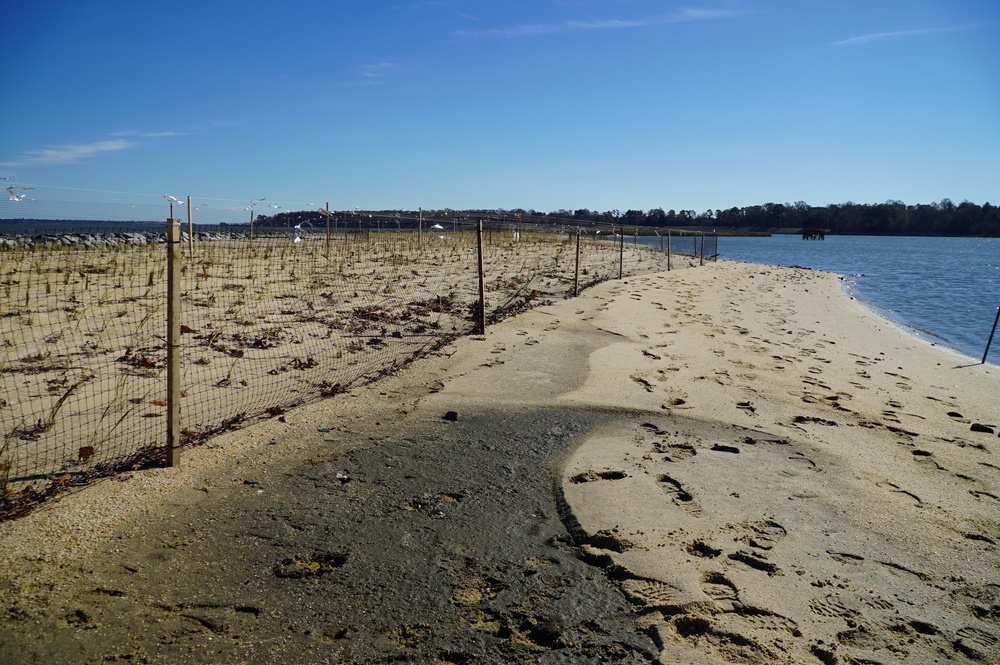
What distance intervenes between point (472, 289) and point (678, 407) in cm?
825

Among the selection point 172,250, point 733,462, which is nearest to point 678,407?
point 733,462

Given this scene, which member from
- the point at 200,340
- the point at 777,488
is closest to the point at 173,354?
the point at 200,340

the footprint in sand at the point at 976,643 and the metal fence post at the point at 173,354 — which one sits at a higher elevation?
the metal fence post at the point at 173,354

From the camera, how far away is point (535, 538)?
12.8ft

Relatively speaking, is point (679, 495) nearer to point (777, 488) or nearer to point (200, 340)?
point (777, 488)

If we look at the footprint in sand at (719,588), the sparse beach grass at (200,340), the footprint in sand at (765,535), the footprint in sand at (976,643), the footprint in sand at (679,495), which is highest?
the sparse beach grass at (200,340)

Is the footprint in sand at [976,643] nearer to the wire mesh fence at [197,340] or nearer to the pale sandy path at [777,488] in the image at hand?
the pale sandy path at [777,488]

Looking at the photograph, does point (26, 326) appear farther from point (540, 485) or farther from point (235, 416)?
point (540, 485)

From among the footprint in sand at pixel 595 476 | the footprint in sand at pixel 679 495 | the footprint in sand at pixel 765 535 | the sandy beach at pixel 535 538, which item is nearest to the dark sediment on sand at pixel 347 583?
the sandy beach at pixel 535 538

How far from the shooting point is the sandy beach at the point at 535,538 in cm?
300

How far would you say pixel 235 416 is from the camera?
5.81 m

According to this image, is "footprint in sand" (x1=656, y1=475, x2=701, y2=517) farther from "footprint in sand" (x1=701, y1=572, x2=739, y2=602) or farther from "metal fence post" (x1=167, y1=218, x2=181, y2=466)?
"metal fence post" (x1=167, y1=218, x2=181, y2=466)

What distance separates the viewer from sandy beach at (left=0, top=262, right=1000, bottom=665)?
3002 millimetres

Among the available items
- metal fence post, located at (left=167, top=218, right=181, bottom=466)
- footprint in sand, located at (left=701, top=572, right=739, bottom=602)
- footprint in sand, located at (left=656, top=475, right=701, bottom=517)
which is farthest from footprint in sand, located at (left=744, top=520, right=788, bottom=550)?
metal fence post, located at (left=167, top=218, right=181, bottom=466)
